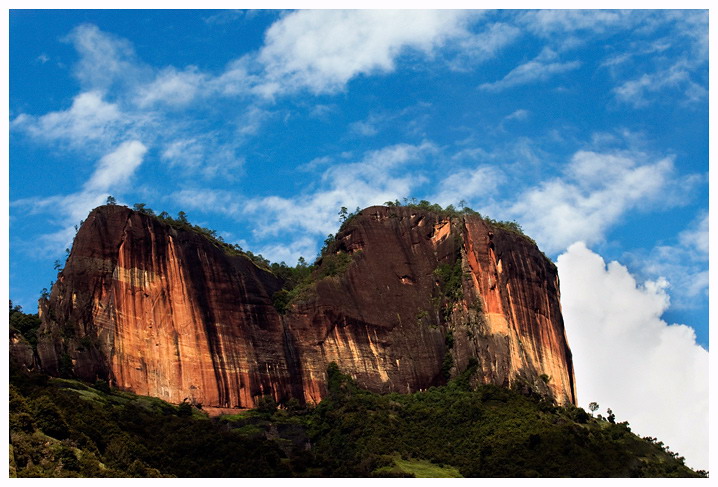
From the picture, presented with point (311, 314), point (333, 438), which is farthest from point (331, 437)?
point (311, 314)

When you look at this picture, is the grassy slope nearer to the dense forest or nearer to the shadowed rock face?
the dense forest

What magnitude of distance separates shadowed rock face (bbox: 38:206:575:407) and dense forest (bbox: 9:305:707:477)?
203cm

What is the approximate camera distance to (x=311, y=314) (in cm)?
9000

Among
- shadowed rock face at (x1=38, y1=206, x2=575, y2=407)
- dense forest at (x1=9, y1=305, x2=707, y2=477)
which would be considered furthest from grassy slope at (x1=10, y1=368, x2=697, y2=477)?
shadowed rock face at (x1=38, y1=206, x2=575, y2=407)

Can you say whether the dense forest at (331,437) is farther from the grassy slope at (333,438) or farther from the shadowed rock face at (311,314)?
the shadowed rock face at (311,314)

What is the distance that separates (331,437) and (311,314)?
12630 mm

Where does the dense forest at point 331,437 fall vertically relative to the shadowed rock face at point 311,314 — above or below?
below

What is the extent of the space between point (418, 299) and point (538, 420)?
17681 mm

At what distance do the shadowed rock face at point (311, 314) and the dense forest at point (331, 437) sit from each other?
2028 millimetres

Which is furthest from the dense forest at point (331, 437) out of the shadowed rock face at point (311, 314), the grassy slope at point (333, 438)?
the shadowed rock face at point (311, 314)

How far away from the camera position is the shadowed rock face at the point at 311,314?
81.1 metres

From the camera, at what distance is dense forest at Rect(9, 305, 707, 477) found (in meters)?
59.9

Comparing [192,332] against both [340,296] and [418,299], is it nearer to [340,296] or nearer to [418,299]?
[340,296]

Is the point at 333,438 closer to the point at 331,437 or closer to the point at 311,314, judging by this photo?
the point at 331,437
